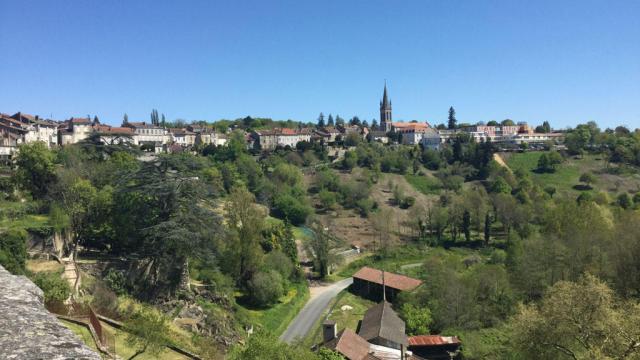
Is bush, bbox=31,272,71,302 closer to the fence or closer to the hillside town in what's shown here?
the fence

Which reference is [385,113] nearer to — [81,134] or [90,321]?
[81,134]

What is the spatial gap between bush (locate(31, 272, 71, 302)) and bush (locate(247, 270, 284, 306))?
14781 mm

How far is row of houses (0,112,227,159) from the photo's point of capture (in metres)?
59.5

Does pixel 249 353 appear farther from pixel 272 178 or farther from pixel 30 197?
pixel 272 178

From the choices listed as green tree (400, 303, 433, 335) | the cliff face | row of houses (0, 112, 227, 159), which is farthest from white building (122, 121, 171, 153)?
the cliff face

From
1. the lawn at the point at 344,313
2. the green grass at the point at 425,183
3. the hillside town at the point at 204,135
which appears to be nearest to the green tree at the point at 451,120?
the hillside town at the point at 204,135

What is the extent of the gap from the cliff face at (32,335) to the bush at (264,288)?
25965 mm

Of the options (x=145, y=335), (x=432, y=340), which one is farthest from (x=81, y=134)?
(x=145, y=335)

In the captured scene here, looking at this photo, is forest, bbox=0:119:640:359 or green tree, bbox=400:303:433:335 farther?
green tree, bbox=400:303:433:335

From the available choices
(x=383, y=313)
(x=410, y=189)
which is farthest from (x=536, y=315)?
(x=410, y=189)

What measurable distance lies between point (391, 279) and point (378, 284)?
1.25m

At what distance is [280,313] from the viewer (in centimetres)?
3288

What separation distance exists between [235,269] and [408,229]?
35.1 m

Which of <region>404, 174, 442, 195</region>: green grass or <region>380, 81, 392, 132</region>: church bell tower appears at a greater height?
<region>380, 81, 392, 132</region>: church bell tower
